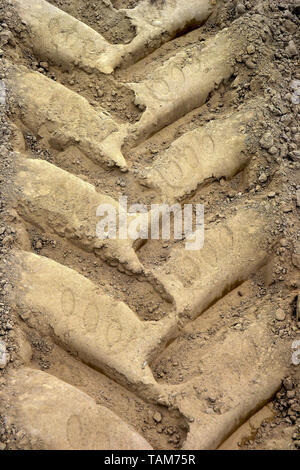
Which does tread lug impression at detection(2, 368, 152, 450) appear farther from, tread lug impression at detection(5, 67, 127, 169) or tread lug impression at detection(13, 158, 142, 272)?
tread lug impression at detection(5, 67, 127, 169)

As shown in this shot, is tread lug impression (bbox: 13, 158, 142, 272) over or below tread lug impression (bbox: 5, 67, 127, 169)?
below

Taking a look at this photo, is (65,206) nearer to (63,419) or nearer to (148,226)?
(148,226)

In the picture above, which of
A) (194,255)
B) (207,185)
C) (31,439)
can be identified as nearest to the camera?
(31,439)

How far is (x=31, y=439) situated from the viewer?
5.73 ft

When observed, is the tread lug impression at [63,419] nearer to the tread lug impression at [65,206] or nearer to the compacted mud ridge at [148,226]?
the compacted mud ridge at [148,226]

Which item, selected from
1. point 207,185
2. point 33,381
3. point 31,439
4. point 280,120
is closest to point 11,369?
point 33,381

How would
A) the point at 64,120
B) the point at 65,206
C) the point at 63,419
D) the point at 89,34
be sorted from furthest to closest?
the point at 89,34
the point at 64,120
the point at 65,206
the point at 63,419

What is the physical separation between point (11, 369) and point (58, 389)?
0.17 meters

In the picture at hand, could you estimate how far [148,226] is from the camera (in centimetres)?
218

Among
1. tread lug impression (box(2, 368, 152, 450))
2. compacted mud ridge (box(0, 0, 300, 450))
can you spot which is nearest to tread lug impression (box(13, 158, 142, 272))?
compacted mud ridge (box(0, 0, 300, 450))

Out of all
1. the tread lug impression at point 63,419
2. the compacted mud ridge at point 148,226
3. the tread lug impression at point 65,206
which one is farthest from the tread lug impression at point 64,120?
the tread lug impression at point 63,419

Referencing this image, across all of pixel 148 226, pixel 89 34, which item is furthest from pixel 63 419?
pixel 89 34

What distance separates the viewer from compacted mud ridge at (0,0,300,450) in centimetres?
187

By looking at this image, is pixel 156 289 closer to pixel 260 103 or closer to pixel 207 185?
pixel 207 185
